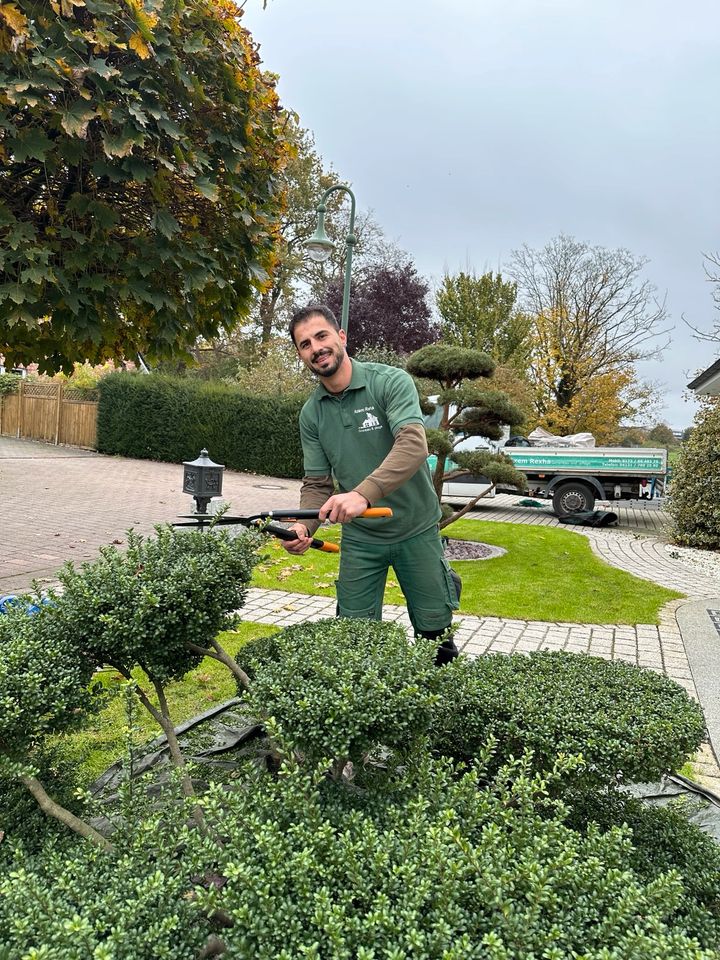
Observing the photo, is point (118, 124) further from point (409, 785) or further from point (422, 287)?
point (422, 287)

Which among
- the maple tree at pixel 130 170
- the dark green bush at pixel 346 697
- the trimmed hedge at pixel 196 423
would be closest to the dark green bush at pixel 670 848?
the dark green bush at pixel 346 697

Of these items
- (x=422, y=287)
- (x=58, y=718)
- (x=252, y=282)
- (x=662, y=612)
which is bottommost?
(x=662, y=612)

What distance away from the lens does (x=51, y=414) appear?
21.8 meters

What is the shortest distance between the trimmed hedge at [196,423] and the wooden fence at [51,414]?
107 centimetres

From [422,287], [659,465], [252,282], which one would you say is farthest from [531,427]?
[252,282]

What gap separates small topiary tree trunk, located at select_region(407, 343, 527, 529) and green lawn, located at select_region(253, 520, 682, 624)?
1.06 m

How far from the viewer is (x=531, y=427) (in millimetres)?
24672

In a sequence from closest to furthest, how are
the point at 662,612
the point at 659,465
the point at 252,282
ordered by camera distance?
the point at 252,282, the point at 662,612, the point at 659,465

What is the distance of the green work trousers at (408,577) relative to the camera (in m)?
2.71

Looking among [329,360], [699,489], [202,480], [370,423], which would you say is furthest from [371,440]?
[699,489]

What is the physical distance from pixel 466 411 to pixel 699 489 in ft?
14.5

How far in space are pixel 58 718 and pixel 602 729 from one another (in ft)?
5.11

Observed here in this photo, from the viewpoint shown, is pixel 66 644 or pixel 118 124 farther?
pixel 118 124

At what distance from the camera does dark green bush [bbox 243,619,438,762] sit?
5.00ft
